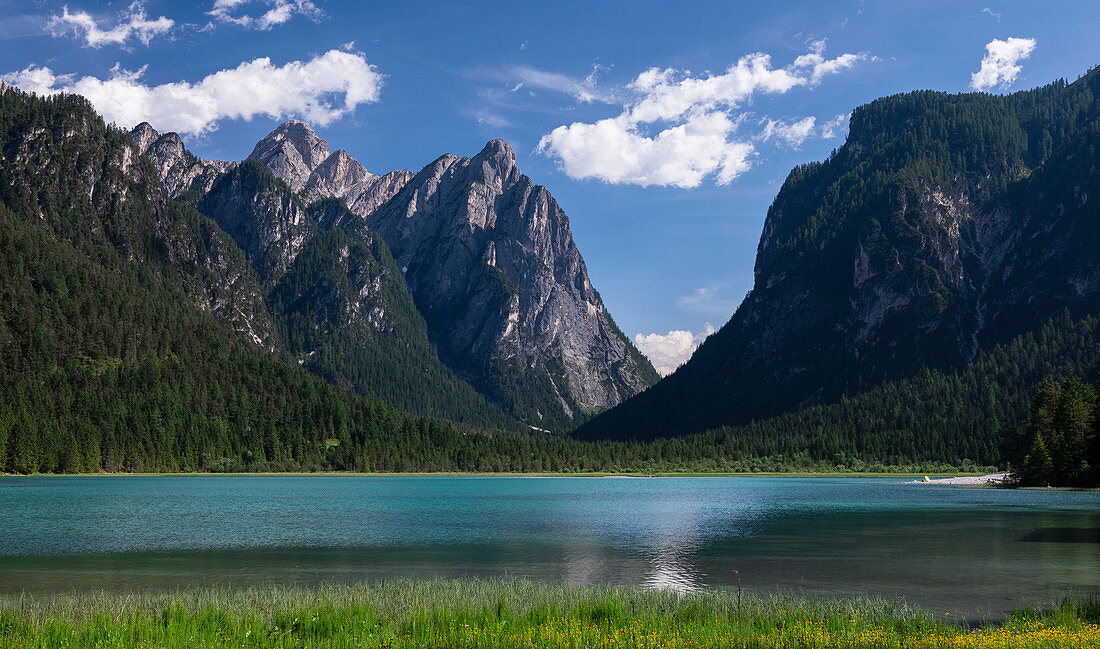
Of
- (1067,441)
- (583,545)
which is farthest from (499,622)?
(1067,441)

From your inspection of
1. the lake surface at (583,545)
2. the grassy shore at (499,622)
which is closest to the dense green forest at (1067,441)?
the lake surface at (583,545)

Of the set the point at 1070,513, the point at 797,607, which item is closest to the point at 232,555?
the point at 797,607

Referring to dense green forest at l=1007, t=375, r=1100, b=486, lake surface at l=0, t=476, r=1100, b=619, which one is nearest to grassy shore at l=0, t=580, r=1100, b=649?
lake surface at l=0, t=476, r=1100, b=619

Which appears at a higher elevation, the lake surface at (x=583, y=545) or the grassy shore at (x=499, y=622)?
the grassy shore at (x=499, y=622)

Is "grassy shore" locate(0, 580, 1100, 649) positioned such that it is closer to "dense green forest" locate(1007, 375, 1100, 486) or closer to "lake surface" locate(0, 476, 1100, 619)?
"lake surface" locate(0, 476, 1100, 619)

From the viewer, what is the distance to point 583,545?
2207 inches

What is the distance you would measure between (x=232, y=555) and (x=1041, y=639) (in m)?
44.5

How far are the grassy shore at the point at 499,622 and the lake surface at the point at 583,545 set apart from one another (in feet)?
21.6

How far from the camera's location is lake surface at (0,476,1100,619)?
39.7 meters

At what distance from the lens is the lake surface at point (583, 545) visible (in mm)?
39656

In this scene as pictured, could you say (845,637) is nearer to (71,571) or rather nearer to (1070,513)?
(71,571)

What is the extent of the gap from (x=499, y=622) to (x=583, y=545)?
3066 centimetres

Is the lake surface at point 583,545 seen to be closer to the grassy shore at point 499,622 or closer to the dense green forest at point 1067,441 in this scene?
the grassy shore at point 499,622

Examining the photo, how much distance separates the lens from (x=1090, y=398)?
116 m
